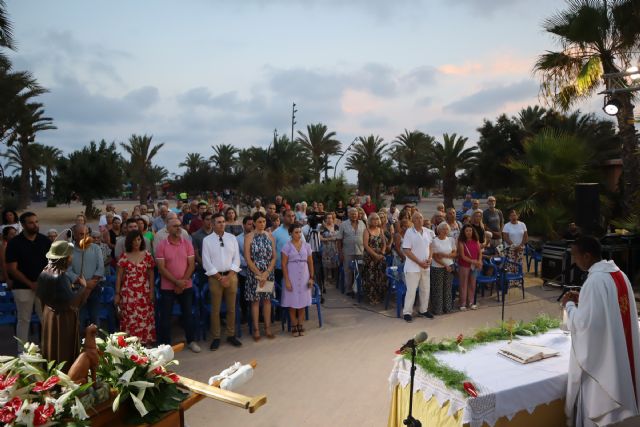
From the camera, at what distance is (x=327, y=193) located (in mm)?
26219

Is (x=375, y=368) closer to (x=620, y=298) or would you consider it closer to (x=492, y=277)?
(x=620, y=298)

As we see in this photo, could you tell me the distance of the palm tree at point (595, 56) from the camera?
A: 40.5 feet

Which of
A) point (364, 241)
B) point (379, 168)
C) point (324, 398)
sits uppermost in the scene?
point (379, 168)

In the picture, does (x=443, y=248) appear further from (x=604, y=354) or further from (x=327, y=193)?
(x=327, y=193)

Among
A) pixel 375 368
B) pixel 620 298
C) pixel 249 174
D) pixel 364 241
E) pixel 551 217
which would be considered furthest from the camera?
pixel 249 174

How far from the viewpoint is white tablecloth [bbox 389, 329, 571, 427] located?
3.36 meters

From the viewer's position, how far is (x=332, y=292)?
34.4 ft

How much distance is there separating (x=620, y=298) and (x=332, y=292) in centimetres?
725

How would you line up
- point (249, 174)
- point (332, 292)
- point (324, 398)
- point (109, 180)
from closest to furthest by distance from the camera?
point (324, 398)
point (332, 292)
point (109, 180)
point (249, 174)

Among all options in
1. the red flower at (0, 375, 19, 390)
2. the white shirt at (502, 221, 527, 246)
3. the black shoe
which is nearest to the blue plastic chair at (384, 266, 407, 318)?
the black shoe

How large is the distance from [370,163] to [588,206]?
31.1 metres

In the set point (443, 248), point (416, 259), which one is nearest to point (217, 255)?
point (416, 259)

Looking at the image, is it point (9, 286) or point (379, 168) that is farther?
point (379, 168)

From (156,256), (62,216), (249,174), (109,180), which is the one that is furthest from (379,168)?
(156,256)
